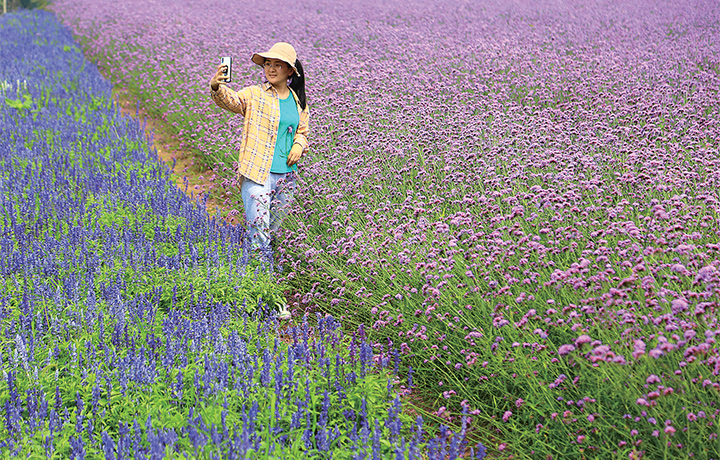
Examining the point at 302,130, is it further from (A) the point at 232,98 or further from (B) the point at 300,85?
(A) the point at 232,98

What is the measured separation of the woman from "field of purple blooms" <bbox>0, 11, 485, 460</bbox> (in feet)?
0.86

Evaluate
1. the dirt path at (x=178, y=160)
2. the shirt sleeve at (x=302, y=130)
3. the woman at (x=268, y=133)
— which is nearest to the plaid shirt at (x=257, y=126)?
the woman at (x=268, y=133)

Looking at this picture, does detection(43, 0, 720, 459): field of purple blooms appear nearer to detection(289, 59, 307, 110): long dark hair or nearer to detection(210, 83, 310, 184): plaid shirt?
detection(210, 83, 310, 184): plaid shirt

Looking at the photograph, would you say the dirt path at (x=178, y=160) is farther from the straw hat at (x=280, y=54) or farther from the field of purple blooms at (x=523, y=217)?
the straw hat at (x=280, y=54)

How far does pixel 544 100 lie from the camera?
5.98m

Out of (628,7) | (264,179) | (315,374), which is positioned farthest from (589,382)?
(628,7)

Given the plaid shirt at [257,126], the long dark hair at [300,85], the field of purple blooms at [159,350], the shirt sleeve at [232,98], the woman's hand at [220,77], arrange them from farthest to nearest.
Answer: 1. the long dark hair at [300,85]
2. the plaid shirt at [257,126]
3. the shirt sleeve at [232,98]
4. the woman's hand at [220,77]
5. the field of purple blooms at [159,350]

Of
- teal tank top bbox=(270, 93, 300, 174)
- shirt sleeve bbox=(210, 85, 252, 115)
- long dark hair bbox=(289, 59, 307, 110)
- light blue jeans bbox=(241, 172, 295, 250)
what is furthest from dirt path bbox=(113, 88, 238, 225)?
long dark hair bbox=(289, 59, 307, 110)

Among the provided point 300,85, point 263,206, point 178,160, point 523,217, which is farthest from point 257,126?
point 178,160

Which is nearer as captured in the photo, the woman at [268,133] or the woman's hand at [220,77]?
the woman's hand at [220,77]

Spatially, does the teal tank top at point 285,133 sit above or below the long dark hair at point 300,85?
below

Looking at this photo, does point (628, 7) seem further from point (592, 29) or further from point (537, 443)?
point (537, 443)

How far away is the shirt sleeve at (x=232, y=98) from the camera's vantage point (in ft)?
13.3

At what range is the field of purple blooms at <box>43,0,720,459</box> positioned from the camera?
7.38 feet
